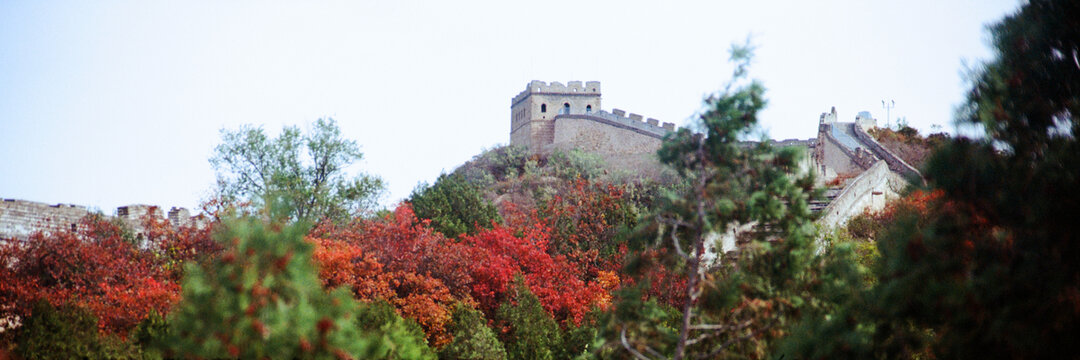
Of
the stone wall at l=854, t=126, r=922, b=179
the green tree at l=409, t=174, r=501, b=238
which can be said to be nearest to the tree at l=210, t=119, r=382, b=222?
the green tree at l=409, t=174, r=501, b=238

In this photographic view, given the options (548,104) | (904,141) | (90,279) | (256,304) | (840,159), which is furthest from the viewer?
(548,104)

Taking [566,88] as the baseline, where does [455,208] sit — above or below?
below

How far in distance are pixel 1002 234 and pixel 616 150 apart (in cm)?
3967

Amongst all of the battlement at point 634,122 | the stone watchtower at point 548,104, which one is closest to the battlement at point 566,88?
the stone watchtower at point 548,104

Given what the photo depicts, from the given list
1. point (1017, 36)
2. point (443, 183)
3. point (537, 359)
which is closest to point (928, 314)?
point (1017, 36)

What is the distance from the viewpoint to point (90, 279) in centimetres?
1419

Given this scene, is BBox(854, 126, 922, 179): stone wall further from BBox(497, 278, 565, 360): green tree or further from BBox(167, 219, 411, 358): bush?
BBox(167, 219, 411, 358): bush

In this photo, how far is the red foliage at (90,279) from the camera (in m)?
12.9

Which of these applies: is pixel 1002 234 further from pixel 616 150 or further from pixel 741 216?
pixel 616 150

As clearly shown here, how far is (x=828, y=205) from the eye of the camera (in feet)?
53.8

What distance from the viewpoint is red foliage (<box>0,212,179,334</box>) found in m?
12.9

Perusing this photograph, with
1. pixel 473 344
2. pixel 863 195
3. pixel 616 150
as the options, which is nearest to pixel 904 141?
pixel 616 150

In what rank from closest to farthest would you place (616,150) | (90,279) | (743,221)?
(743,221) → (90,279) → (616,150)

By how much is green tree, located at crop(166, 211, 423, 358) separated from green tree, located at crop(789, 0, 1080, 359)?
3.26 metres
